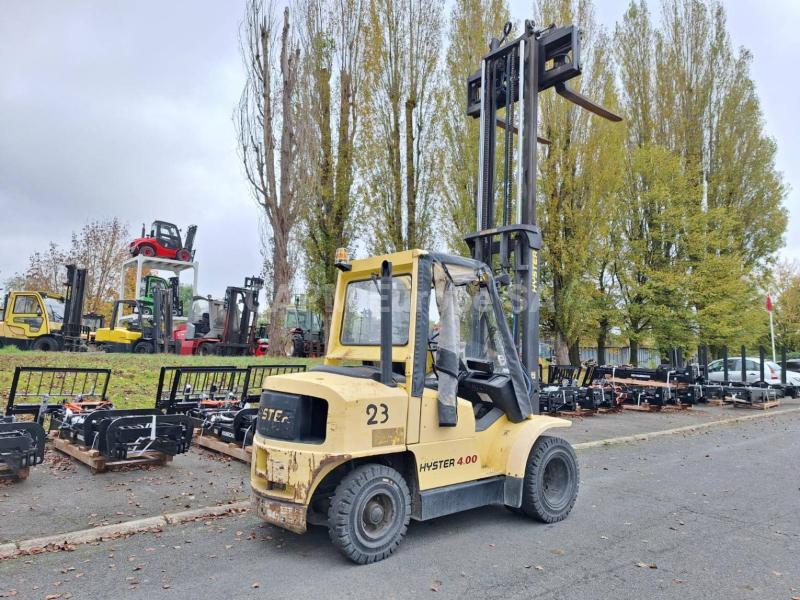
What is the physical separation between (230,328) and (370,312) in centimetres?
1724

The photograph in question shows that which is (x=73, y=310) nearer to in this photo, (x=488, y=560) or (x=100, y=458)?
(x=100, y=458)

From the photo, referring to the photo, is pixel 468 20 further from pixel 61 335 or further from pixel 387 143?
pixel 61 335

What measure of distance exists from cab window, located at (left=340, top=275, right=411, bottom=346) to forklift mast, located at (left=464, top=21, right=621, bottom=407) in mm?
1728

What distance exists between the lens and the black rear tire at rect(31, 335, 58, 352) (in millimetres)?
19792

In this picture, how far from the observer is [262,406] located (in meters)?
4.75

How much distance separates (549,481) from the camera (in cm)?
555

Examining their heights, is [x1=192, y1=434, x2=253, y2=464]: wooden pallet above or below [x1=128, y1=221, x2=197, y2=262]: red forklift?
below

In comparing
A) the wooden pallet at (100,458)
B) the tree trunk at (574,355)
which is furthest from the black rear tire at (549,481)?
the tree trunk at (574,355)

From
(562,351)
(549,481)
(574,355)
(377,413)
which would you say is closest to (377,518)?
(377,413)

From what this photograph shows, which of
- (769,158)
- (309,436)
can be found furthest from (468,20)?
(309,436)

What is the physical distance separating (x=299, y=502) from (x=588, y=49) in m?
20.1

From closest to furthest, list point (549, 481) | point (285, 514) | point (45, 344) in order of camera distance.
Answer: point (285, 514) < point (549, 481) < point (45, 344)

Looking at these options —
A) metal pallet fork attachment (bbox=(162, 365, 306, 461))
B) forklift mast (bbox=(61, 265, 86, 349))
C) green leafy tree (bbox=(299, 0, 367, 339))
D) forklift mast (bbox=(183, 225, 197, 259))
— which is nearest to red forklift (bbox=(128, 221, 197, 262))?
forklift mast (bbox=(183, 225, 197, 259))

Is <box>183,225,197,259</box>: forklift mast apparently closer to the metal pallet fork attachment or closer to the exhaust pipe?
the metal pallet fork attachment
